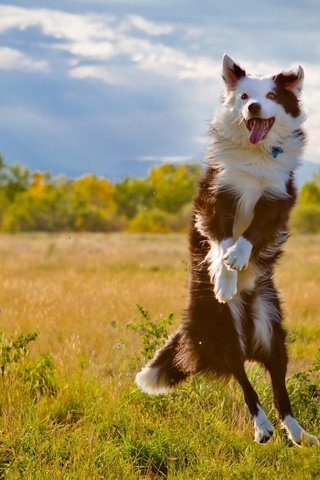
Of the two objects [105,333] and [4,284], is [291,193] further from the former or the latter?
[4,284]

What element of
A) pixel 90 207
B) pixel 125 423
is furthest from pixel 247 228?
pixel 90 207

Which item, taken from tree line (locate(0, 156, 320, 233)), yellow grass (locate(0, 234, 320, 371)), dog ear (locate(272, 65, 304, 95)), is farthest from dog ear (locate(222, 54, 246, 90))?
tree line (locate(0, 156, 320, 233))

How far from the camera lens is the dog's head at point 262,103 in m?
4.79

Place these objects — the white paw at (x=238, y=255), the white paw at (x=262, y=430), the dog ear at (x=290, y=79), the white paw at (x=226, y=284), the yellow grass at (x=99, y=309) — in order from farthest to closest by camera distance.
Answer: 1. the yellow grass at (x=99, y=309)
2. the dog ear at (x=290, y=79)
3. the white paw at (x=262, y=430)
4. the white paw at (x=226, y=284)
5. the white paw at (x=238, y=255)

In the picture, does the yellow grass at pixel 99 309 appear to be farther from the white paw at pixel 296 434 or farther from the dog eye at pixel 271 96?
the dog eye at pixel 271 96

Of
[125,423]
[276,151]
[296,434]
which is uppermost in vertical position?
[276,151]

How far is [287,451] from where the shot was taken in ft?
15.3

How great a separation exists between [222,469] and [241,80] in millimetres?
2406

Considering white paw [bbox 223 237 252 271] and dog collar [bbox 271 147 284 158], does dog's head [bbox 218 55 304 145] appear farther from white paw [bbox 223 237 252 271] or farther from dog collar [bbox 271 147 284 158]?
white paw [bbox 223 237 252 271]

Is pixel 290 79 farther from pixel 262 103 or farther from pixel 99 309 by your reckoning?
pixel 99 309

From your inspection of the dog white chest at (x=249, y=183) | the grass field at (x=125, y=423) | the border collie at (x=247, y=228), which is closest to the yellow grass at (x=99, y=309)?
the grass field at (x=125, y=423)

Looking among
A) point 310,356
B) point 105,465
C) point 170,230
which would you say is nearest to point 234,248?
point 105,465

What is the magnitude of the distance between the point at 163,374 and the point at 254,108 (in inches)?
75.6

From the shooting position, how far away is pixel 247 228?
4.72m
